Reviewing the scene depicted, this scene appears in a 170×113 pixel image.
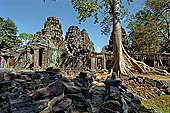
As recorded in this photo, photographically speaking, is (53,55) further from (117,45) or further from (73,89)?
(73,89)

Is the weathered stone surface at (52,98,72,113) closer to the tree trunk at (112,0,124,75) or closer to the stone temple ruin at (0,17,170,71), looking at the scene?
the tree trunk at (112,0,124,75)

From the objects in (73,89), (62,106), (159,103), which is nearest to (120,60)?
(159,103)

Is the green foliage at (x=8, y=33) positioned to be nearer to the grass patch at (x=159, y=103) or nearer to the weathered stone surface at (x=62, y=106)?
the weathered stone surface at (x=62, y=106)

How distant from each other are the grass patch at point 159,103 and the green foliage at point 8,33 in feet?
106

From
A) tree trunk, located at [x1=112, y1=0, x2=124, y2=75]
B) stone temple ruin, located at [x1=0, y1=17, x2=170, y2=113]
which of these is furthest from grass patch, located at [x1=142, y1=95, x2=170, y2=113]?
tree trunk, located at [x1=112, y1=0, x2=124, y2=75]

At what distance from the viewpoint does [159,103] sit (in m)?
4.40

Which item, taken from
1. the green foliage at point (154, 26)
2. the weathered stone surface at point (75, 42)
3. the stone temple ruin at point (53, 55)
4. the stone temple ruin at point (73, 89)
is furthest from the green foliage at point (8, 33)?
the green foliage at point (154, 26)

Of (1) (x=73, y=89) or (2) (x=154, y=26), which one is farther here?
(2) (x=154, y=26)

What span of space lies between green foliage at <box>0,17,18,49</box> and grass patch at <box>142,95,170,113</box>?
106 feet

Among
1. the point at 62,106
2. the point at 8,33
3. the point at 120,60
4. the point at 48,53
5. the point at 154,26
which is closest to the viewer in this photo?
the point at 62,106

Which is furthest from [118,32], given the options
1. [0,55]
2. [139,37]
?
[0,55]

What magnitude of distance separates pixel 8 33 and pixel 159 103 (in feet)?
120

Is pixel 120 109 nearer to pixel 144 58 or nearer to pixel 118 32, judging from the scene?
pixel 118 32

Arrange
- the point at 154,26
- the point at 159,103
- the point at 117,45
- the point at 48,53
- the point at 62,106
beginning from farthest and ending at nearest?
the point at 48,53
the point at 154,26
the point at 117,45
the point at 159,103
the point at 62,106
